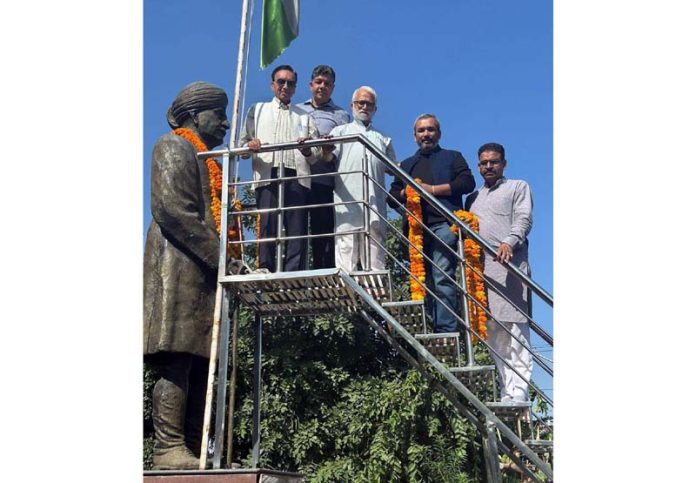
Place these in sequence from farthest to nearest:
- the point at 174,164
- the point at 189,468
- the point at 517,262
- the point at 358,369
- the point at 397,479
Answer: the point at 358,369
the point at 397,479
the point at 517,262
the point at 174,164
the point at 189,468

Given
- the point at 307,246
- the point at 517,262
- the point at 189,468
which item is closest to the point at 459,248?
the point at 517,262

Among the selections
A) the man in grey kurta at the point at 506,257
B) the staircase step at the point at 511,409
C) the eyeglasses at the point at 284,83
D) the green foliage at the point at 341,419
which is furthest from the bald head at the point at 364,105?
the green foliage at the point at 341,419

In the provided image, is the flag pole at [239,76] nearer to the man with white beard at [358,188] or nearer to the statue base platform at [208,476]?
the man with white beard at [358,188]

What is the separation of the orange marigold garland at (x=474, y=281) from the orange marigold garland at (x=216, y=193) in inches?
53.1

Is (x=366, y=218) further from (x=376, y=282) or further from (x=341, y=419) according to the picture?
(x=341, y=419)

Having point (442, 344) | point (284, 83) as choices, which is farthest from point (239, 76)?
point (442, 344)

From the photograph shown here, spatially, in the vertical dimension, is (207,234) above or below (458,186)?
below

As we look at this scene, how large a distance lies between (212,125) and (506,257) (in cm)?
195

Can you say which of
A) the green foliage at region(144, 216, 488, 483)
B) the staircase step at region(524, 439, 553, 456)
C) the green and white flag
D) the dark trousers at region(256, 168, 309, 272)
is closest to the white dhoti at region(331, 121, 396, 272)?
the dark trousers at region(256, 168, 309, 272)

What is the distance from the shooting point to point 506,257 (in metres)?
5.38

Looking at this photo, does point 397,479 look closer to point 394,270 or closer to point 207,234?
point 394,270

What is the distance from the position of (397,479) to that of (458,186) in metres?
3.78

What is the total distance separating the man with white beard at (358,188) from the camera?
5605 mm

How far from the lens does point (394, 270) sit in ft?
33.1
